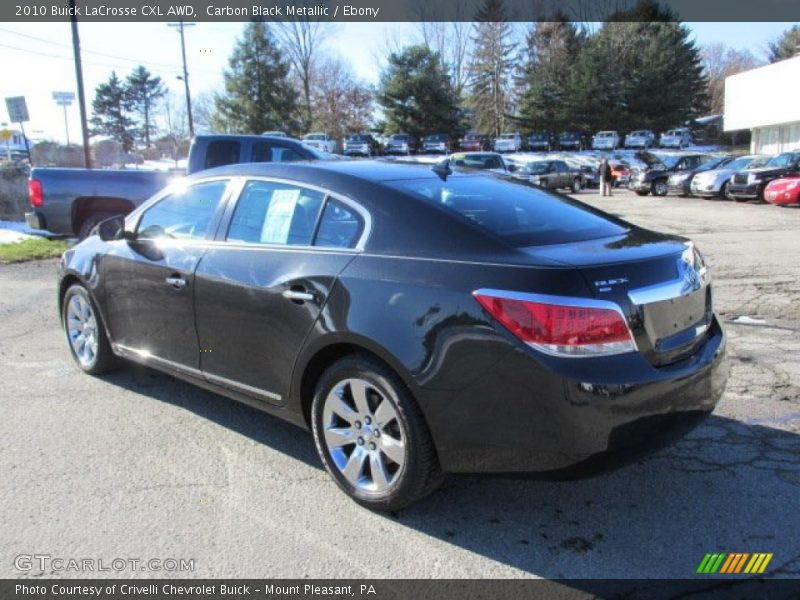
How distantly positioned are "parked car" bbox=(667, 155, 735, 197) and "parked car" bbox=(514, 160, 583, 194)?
505 cm

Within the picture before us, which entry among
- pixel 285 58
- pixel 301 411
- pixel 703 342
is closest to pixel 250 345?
pixel 301 411

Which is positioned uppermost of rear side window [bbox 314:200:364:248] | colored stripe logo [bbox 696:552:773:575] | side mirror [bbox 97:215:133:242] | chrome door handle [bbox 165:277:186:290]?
rear side window [bbox 314:200:364:248]

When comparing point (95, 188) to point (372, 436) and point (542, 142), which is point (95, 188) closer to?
point (372, 436)

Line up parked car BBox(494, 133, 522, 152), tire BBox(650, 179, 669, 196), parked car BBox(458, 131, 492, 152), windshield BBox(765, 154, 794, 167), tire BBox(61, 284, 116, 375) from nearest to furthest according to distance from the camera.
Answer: tire BBox(61, 284, 116, 375) < windshield BBox(765, 154, 794, 167) < tire BBox(650, 179, 669, 196) < parked car BBox(494, 133, 522, 152) < parked car BBox(458, 131, 492, 152)

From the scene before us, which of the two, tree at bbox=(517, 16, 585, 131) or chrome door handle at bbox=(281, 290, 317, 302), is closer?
chrome door handle at bbox=(281, 290, 317, 302)

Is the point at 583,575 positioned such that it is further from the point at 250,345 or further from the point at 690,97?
the point at 690,97

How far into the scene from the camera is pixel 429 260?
3004 mm

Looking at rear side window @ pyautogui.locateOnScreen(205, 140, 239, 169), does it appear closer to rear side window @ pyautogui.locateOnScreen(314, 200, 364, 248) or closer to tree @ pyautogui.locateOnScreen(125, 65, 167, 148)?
rear side window @ pyautogui.locateOnScreen(314, 200, 364, 248)

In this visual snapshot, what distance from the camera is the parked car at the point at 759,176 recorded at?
22.0m

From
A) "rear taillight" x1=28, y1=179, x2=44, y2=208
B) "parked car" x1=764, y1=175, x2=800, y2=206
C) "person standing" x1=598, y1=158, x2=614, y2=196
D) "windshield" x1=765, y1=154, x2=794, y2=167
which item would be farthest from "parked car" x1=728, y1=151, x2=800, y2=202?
"rear taillight" x1=28, y1=179, x2=44, y2=208

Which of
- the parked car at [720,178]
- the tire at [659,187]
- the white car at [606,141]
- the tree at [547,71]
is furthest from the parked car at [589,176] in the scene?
the tree at [547,71]

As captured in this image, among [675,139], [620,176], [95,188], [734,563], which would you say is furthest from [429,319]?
[675,139]

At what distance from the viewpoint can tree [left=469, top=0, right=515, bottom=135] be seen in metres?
62.6

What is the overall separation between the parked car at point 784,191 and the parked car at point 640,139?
116ft
